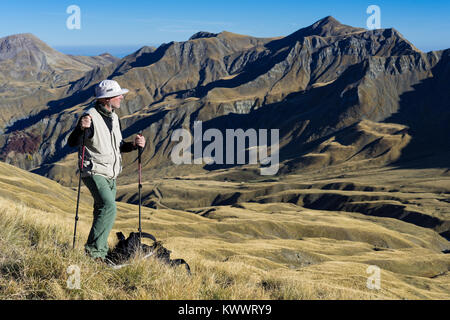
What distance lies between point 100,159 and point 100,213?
108 cm

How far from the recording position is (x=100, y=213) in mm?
A: 8336

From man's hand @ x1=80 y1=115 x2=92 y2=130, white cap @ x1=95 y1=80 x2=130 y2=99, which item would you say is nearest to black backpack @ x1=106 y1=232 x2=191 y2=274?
man's hand @ x1=80 y1=115 x2=92 y2=130

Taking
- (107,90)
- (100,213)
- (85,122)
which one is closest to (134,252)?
(100,213)

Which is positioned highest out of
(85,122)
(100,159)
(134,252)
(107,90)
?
(107,90)

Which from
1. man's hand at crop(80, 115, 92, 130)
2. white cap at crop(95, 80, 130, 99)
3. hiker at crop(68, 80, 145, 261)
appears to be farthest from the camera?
white cap at crop(95, 80, 130, 99)


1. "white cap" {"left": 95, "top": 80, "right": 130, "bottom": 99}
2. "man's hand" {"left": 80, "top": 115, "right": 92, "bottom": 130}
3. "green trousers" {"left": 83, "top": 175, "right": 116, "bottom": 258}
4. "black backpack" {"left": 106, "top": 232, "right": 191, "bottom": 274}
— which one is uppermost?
"white cap" {"left": 95, "top": 80, "right": 130, "bottom": 99}

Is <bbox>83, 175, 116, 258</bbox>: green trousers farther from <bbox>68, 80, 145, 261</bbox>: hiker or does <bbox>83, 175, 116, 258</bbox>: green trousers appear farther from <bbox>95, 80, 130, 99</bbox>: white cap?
<bbox>95, 80, 130, 99</bbox>: white cap

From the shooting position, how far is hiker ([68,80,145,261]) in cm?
819

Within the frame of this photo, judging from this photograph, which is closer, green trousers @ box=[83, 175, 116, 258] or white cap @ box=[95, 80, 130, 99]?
green trousers @ box=[83, 175, 116, 258]

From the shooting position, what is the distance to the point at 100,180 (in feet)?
26.9

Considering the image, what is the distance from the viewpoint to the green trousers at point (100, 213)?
323 inches

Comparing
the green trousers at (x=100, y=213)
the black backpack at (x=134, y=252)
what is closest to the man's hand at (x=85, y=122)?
the green trousers at (x=100, y=213)

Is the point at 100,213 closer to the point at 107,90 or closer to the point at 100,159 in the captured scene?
the point at 100,159
